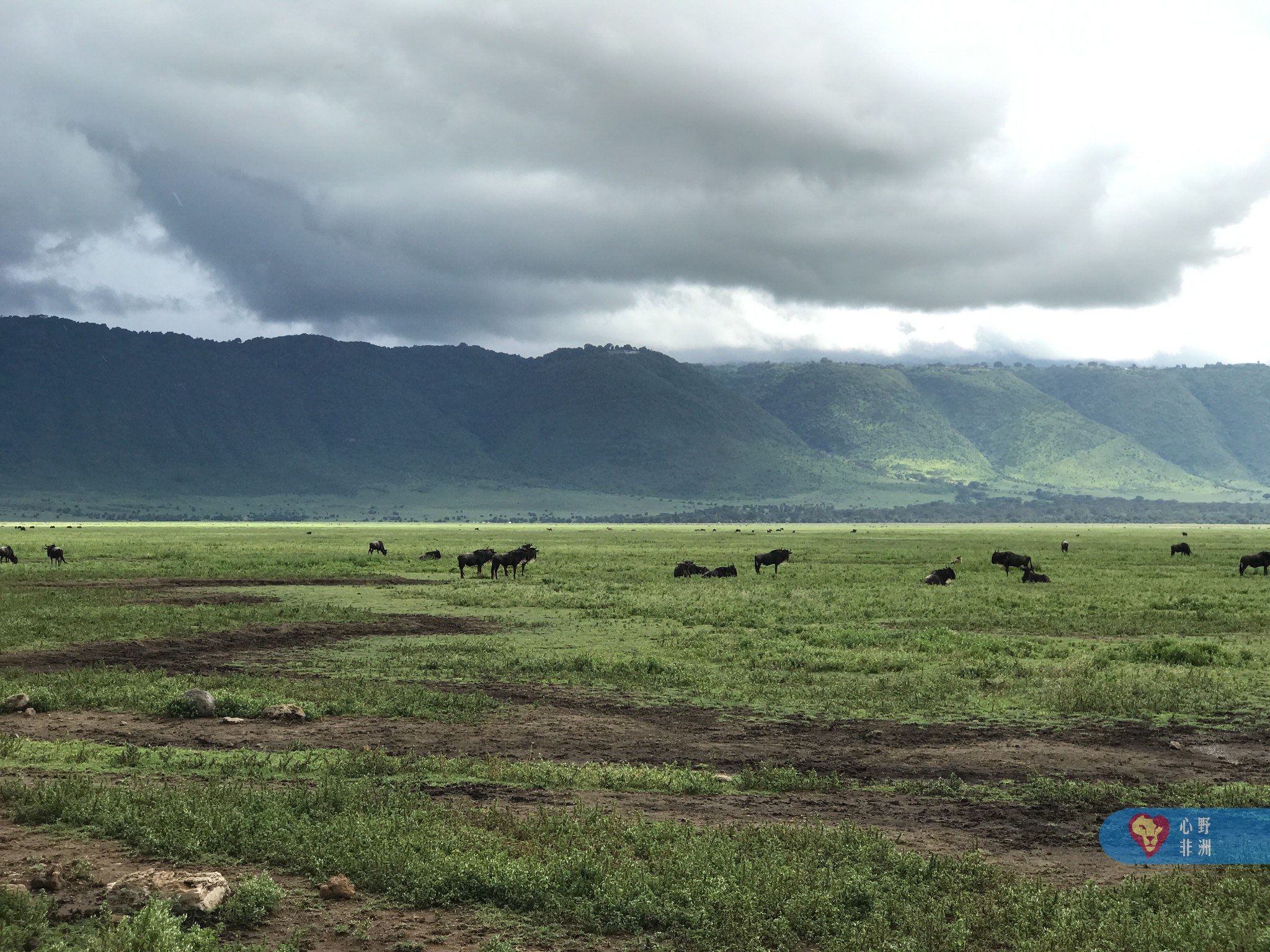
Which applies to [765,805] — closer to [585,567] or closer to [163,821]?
[163,821]

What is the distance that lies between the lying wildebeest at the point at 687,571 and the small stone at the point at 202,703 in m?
35.4

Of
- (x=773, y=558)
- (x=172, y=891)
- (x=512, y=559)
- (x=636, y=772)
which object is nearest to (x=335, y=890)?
(x=172, y=891)

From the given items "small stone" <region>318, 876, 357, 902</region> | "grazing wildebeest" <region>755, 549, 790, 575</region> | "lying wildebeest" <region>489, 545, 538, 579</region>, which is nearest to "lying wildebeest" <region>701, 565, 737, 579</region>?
"grazing wildebeest" <region>755, 549, 790, 575</region>

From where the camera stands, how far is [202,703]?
18.0m

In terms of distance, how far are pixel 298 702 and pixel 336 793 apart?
7.17 meters

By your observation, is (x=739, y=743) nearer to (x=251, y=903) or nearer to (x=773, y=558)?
(x=251, y=903)

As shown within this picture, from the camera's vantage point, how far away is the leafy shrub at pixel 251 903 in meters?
9.23

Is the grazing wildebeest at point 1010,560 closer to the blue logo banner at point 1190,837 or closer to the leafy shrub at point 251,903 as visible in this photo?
the blue logo banner at point 1190,837

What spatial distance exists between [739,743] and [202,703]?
915cm

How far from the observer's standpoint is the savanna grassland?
937 cm

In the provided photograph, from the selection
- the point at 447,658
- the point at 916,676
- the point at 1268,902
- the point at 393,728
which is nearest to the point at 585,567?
the point at 447,658

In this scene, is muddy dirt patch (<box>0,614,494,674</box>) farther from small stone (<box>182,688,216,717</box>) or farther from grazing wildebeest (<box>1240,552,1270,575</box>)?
grazing wildebeest (<box>1240,552,1270,575</box>)

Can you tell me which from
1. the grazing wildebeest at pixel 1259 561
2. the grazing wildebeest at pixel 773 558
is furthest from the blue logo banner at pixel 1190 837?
the grazing wildebeest at pixel 1259 561

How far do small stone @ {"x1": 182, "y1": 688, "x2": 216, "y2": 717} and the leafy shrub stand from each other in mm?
8922
